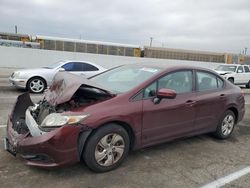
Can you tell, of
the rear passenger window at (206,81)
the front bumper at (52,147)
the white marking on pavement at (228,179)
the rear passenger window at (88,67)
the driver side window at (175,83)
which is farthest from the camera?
the rear passenger window at (88,67)

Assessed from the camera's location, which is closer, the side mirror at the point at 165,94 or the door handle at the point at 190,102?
the side mirror at the point at 165,94

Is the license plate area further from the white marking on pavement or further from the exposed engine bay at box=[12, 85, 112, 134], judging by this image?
the white marking on pavement

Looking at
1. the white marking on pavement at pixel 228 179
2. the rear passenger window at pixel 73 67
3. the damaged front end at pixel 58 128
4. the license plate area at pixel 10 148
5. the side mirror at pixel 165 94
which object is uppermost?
the rear passenger window at pixel 73 67

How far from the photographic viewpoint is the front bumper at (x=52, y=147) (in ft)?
11.3

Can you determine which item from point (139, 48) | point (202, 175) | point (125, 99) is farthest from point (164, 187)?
point (139, 48)

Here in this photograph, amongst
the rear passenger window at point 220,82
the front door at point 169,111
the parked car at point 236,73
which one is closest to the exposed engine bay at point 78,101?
the front door at point 169,111

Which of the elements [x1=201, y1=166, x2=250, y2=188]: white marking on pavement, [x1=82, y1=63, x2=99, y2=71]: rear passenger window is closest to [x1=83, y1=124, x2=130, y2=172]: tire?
[x1=201, y1=166, x2=250, y2=188]: white marking on pavement

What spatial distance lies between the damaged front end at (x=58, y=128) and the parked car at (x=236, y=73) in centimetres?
1569

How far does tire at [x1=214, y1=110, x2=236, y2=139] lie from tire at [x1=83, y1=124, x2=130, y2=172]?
2290 millimetres

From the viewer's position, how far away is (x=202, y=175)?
3.95 metres

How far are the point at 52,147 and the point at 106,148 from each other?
2.42ft

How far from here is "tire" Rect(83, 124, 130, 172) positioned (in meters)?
3.68

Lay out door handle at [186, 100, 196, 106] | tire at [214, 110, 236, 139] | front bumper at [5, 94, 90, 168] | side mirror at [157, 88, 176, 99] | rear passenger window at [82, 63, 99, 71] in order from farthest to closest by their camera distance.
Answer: rear passenger window at [82, 63, 99, 71], tire at [214, 110, 236, 139], door handle at [186, 100, 196, 106], side mirror at [157, 88, 176, 99], front bumper at [5, 94, 90, 168]

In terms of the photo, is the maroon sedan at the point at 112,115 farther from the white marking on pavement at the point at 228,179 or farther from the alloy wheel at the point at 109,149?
the white marking on pavement at the point at 228,179
